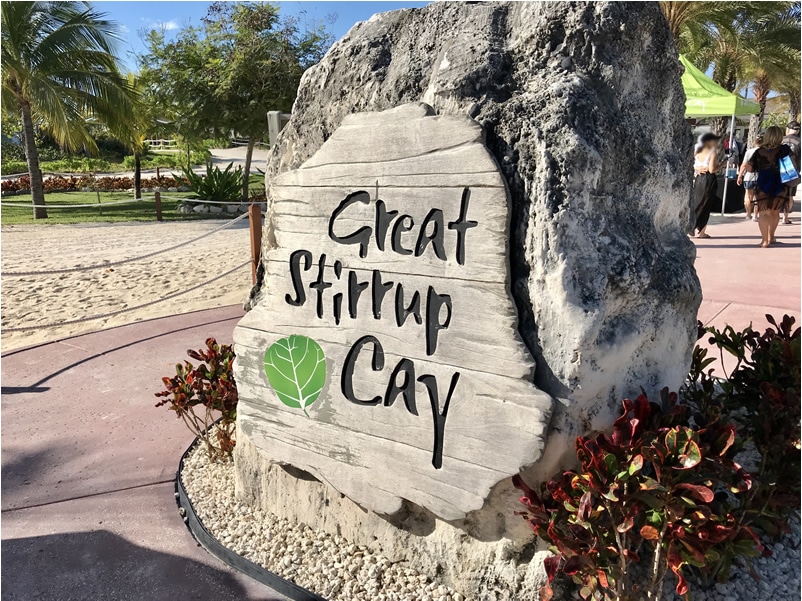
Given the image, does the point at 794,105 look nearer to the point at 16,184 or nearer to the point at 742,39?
the point at 742,39

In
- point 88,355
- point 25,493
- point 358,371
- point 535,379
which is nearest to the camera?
point 535,379

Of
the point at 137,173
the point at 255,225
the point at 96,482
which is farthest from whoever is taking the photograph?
the point at 137,173

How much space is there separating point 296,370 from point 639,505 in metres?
1.28

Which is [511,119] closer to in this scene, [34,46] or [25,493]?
[25,493]

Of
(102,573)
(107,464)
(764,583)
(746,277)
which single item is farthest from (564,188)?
(746,277)

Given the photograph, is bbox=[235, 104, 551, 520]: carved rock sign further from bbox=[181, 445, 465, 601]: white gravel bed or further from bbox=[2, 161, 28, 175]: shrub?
bbox=[2, 161, 28, 175]: shrub

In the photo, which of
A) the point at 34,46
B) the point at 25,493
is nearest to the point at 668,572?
the point at 25,493

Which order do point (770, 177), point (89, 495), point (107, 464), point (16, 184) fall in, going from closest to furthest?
point (89, 495) < point (107, 464) < point (770, 177) < point (16, 184)

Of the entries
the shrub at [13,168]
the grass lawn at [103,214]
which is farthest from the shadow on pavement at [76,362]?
the shrub at [13,168]

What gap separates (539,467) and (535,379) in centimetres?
28

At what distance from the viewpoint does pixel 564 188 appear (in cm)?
183

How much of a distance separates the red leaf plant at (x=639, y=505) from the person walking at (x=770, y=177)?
272 inches

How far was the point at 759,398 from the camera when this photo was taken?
8.32ft

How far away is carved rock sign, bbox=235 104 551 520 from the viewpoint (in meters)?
1.91
